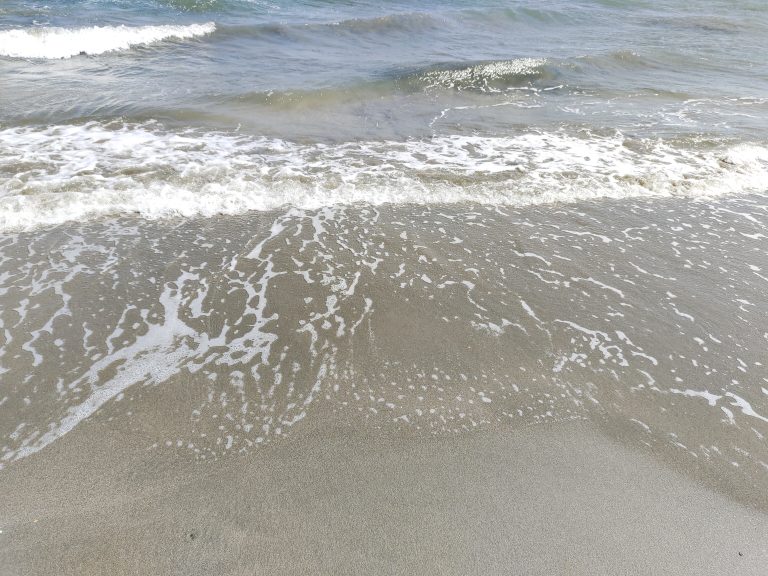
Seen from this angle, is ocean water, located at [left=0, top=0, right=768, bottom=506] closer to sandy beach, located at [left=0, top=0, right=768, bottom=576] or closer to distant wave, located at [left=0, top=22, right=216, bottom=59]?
sandy beach, located at [left=0, top=0, right=768, bottom=576]

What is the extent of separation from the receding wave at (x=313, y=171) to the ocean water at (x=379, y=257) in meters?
0.05

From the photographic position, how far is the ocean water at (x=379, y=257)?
3.44 meters

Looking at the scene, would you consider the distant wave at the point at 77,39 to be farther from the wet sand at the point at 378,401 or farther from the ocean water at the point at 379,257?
the wet sand at the point at 378,401

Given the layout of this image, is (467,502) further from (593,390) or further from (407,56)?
(407,56)

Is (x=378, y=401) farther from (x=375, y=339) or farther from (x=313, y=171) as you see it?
(x=313, y=171)

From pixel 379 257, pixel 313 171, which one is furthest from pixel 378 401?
pixel 313 171

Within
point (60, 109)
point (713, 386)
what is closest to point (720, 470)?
point (713, 386)

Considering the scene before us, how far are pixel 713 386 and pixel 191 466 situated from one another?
12.0 ft

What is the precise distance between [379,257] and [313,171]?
2.30 meters

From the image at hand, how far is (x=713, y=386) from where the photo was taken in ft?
12.2

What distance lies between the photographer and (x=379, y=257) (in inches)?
200

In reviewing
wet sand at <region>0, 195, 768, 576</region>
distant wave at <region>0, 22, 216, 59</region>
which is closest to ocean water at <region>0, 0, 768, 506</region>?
wet sand at <region>0, 195, 768, 576</region>

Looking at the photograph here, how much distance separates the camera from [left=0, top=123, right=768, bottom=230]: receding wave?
586 centimetres

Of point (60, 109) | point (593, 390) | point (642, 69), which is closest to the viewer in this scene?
point (593, 390)
